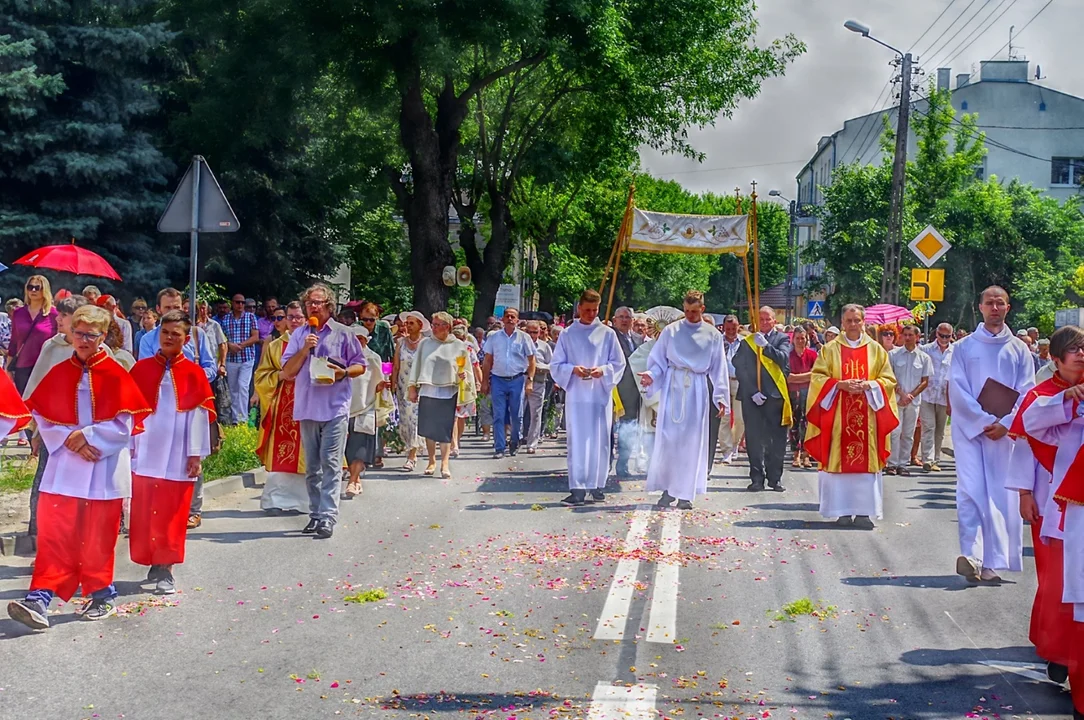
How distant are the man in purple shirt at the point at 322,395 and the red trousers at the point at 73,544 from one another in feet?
10.8

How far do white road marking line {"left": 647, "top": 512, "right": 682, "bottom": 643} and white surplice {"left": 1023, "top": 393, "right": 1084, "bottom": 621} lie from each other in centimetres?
202

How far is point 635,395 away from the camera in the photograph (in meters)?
16.0

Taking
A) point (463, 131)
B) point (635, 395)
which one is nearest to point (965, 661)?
point (635, 395)

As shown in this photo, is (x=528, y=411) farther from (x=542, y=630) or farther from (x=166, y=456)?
(x=542, y=630)

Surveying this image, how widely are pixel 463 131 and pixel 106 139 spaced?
405 inches

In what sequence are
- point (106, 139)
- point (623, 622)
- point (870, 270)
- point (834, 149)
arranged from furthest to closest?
point (834, 149) < point (870, 270) < point (106, 139) < point (623, 622)

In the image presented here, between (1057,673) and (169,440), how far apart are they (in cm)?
521

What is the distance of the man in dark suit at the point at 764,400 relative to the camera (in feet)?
48.8

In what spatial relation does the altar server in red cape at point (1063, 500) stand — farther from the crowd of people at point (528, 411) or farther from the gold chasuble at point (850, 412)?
the gold chasuble at point (850, 412)

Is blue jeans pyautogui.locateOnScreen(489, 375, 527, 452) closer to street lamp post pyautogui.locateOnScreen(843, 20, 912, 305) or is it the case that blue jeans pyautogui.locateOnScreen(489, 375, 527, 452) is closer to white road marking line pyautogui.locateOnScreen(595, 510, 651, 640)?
white road marking line pyautogui.locateOnScreen(595, 510, 651, 640)

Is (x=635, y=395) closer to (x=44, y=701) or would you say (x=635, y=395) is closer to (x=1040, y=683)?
(x=1040, y=683)

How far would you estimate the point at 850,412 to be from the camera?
12180 mm

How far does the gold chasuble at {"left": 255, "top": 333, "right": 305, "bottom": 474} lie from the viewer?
11844mm

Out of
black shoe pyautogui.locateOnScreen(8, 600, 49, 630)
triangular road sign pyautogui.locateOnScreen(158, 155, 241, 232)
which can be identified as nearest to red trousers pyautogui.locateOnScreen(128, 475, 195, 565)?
black shoe pyautogui.locateOnScreen(8, 600, 49, 630)
